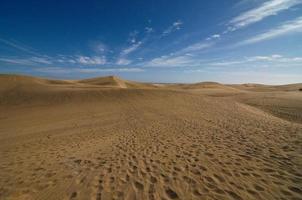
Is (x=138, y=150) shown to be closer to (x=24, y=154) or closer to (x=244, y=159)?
(x=244, y=159)

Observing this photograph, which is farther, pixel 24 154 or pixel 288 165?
pixel 24 154

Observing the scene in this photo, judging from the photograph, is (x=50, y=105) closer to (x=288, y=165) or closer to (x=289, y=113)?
(x=288, y=165)

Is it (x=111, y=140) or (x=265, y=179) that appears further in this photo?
(x=111, y=140)

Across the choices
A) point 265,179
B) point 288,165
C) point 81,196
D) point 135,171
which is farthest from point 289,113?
point 81,196

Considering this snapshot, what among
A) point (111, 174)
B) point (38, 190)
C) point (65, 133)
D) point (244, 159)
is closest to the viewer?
point (38, 190)

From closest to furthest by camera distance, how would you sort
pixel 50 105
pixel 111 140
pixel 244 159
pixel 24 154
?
pixel 244 159, pixel 24 154, pixel 111 140, pixel 50 105

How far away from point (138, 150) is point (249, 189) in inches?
171

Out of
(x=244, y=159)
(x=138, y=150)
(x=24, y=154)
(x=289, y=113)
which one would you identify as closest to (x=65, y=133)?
(x=24, y=154)

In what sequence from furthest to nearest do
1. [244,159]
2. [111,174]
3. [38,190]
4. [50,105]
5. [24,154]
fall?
[50,105], [24,154], [244,159], [111,174], [38,190]

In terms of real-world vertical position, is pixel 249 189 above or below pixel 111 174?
above

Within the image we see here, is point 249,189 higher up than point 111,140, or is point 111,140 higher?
point 249,189

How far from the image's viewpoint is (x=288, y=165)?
5.32 meters

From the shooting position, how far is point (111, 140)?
8750 mm

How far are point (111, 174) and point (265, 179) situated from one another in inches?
180
